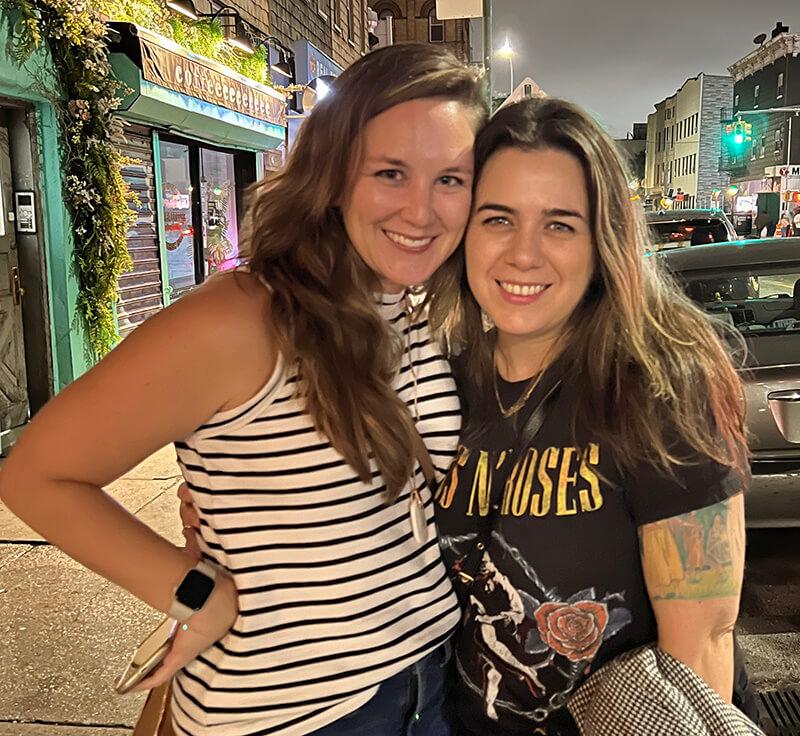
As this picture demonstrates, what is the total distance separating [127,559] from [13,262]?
18.8 ft

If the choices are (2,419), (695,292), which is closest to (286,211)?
(695,292)

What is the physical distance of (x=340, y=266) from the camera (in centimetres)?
181

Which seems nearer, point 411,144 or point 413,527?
point 413,527

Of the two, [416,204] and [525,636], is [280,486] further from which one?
[416,204]

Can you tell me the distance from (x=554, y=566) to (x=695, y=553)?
27 centimetres

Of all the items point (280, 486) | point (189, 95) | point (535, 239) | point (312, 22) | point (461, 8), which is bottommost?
point (280, 486)

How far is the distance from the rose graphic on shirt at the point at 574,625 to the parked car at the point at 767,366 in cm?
246

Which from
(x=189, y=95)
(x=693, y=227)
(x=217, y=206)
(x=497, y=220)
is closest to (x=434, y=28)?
(x=217, y=206)

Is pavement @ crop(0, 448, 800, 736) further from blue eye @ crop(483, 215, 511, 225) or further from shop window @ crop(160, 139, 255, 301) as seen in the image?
shop window @ crop(160, 139, 255, 301)

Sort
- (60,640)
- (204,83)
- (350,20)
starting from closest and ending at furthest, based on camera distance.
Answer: (60,640)
(204,83)
(350,20)

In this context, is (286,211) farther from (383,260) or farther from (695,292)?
(695,292)

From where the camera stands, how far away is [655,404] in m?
1.57

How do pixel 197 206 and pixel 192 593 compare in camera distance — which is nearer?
pixel 192 593

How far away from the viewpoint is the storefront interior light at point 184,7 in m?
8.49
